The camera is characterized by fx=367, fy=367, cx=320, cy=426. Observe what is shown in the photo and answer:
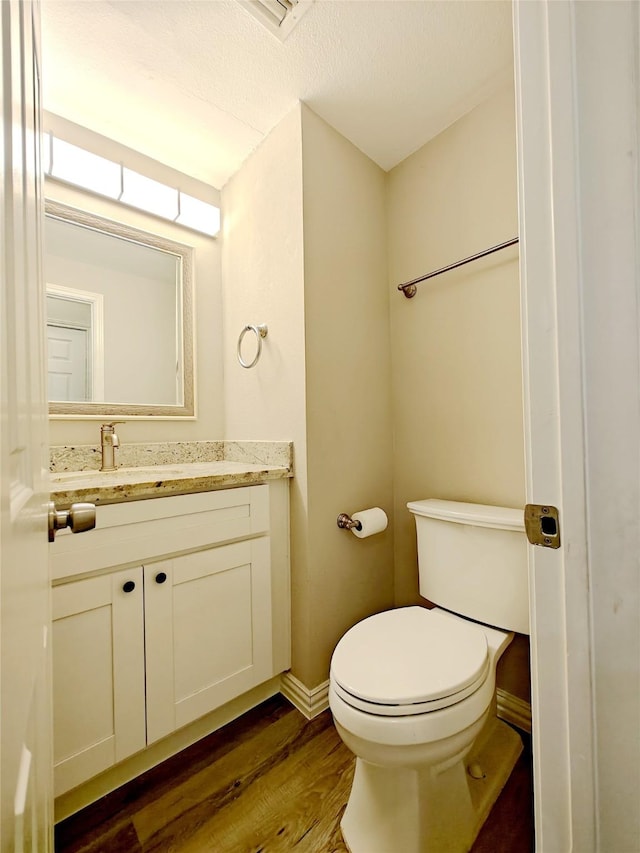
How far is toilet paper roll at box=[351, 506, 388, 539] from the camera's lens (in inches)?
55.8

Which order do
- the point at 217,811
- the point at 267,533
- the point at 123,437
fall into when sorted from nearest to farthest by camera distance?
the point at 217,811, the point at 267,533, the point at 123,437

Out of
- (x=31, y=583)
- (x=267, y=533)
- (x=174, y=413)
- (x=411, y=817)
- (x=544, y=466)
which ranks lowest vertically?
(x=411, y=817)

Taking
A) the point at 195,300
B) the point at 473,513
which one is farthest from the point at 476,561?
the point at 195,300

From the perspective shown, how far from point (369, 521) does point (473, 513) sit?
15.5 inches

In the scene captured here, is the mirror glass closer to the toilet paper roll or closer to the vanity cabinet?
the vanity cabinet

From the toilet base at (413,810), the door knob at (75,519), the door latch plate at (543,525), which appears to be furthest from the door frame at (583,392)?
the door knob at (75,519)

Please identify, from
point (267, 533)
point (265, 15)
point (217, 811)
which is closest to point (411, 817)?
point (217, 811)

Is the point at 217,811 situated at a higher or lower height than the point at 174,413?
lower

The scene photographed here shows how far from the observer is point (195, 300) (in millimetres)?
1798

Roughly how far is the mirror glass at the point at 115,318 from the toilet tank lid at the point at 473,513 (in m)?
1.16

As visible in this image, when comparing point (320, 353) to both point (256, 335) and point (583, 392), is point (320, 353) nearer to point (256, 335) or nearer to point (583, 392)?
point (256, 335)

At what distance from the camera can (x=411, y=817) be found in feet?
2.88

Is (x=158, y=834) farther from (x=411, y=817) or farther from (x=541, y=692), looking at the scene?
(x=541, y=692)

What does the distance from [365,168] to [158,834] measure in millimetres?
2408
